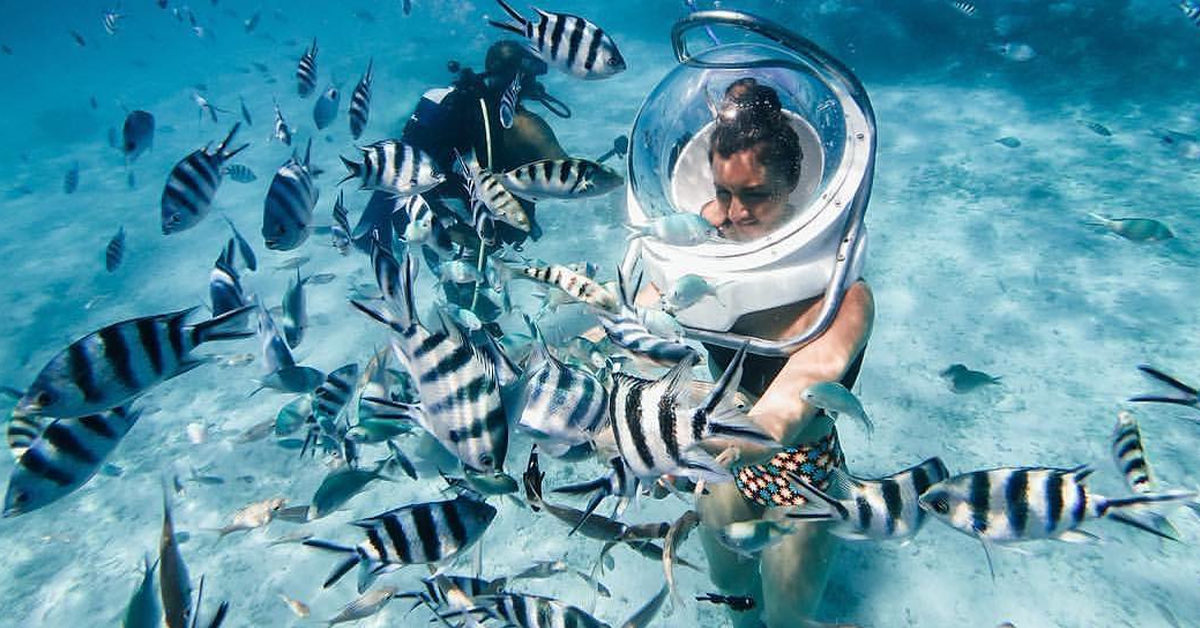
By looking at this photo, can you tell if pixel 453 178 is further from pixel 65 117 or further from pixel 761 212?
pixel 65 117

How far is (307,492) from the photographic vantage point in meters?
5.03

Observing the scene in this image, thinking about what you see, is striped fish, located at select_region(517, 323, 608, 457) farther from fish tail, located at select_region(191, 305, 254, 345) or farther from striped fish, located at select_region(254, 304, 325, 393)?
striped fish, located at select_region(254, 304, 325, 393)

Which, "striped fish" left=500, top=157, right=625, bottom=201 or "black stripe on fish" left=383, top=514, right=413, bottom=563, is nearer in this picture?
"black stripe on fish" left=383, top=514, right=413, bottom=563

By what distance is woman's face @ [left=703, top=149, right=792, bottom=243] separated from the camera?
95.1 inches

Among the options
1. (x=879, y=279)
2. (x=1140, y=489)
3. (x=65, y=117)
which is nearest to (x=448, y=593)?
(x=1140, y=489)

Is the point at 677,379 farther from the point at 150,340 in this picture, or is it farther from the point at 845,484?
the point at 150,340

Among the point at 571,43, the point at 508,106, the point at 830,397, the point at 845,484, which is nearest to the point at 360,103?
the point at 508,106

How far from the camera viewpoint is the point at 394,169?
3287 mm

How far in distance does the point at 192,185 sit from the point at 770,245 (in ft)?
11.1

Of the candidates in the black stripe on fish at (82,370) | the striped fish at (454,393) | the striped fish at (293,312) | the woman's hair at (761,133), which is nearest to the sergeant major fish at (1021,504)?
the woman's hair at (761,133)

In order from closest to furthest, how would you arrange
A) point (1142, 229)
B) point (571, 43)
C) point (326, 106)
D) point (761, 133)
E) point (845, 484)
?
1. point (845, 484)
2. point (761, 133)
3. point (571, 43)
4. point (1142, 229)
5. point (326, 106)

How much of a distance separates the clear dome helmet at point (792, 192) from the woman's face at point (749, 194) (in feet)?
0.31

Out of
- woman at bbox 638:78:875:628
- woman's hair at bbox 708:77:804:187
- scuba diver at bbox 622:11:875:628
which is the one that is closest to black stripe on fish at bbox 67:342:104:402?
scuba diver at bbox 622:11:875:628

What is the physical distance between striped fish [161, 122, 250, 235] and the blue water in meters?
2.54
